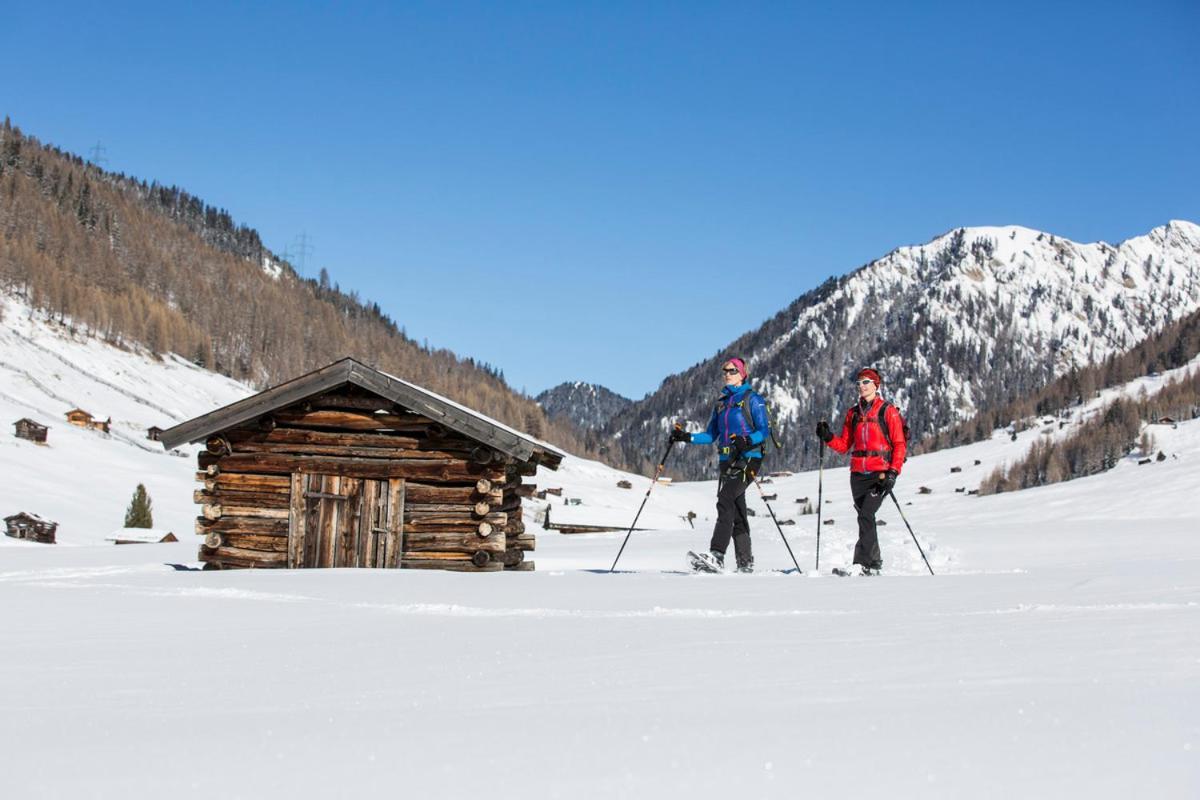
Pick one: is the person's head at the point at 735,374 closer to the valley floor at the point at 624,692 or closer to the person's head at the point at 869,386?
the person's head at the point at 869,386

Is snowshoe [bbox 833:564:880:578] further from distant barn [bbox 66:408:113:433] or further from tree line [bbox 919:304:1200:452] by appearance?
tree line [bbox 919:304:1200:452]

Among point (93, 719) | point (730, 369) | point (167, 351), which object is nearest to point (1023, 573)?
point (730, 369)

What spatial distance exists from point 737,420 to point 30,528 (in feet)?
132

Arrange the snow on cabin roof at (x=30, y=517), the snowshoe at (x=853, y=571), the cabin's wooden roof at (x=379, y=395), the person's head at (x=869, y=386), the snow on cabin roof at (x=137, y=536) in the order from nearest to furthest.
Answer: the snowshoe at (x=853, y=571), the person's head at (x=869, y=386), the cabin's wooden roof at (x=379, y=395), the snow on cabin roof at (x=137, y=536), the snow on cabin roof at (x=30, y=517)

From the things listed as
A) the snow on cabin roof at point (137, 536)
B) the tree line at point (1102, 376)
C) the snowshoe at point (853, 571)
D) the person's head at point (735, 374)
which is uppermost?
the tree line at point (1102, 376)

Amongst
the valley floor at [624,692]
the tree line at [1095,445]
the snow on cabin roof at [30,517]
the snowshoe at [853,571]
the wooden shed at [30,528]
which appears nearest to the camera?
the valley floor at [624,692]

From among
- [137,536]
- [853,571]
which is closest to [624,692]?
[853,571]

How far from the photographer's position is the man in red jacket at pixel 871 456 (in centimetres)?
1006

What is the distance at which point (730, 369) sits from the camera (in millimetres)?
10852

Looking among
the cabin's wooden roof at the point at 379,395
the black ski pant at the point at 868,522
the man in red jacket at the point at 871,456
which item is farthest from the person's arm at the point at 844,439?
the cabin's wooden roof at the point at 379,395

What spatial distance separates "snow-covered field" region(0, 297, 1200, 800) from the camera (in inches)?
99.4

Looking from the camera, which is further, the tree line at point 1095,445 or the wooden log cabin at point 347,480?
the tree line at point 1095,445

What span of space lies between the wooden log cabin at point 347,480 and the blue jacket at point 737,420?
3.54 metres

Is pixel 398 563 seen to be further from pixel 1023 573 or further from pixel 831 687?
pixel 831 687
